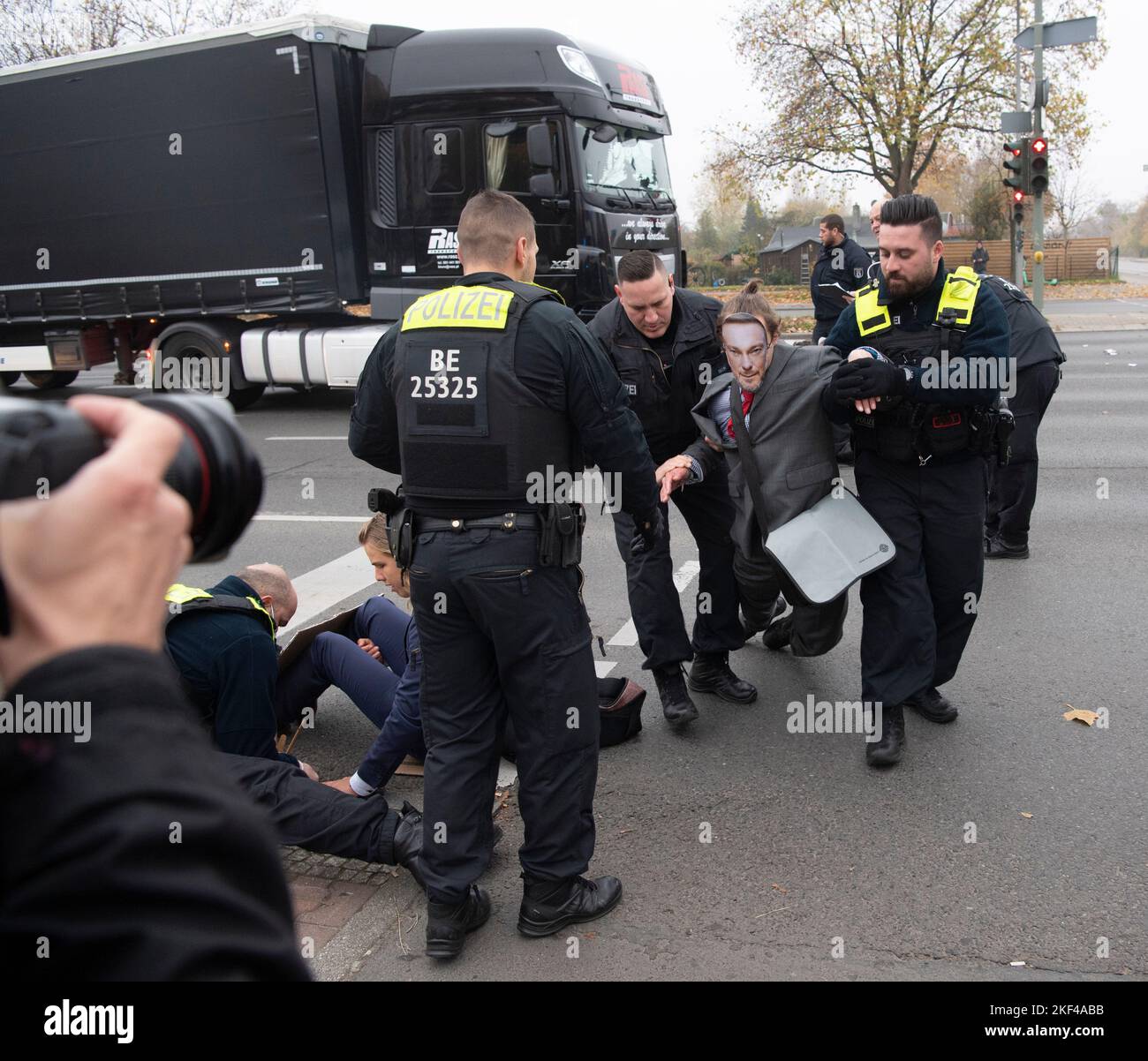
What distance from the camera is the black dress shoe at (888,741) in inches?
159

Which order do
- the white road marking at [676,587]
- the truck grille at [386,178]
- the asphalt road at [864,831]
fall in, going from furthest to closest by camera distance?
1. the truck grille at [386,178]
2. the white road marking at [676,587]
3. the asphalt road at [864,831]

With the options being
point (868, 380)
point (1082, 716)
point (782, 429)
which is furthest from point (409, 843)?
point (1082, 716)

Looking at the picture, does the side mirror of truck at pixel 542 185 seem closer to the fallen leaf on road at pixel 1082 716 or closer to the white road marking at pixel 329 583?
the white road marking at pixel 329 583

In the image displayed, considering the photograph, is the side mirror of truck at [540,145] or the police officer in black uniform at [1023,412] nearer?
the police officer in black uniform at [1023,412]

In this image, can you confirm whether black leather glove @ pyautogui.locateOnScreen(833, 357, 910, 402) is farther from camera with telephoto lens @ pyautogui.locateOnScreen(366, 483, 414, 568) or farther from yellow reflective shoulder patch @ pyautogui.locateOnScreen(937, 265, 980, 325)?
camera with telephoto lens @ pyautogui.locateOnScreen(366, 483, 414, 568)

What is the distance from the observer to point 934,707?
14.4 ft

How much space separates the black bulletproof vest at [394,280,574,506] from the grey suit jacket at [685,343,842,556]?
129 cm

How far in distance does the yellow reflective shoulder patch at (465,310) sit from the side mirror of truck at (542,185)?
8.22 metres

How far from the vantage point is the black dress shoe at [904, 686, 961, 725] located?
14.4 ft

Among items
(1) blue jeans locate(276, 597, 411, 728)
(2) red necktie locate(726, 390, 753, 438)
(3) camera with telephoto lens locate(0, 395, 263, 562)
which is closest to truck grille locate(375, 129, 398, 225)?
(1) blue jeans locate(276, 597, 411, 728)

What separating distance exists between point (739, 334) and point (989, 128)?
29.6m

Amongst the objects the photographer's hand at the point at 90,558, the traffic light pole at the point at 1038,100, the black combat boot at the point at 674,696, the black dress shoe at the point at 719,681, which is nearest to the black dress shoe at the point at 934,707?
the black dress shoe at the point at 719,681

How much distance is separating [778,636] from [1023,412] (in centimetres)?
243
